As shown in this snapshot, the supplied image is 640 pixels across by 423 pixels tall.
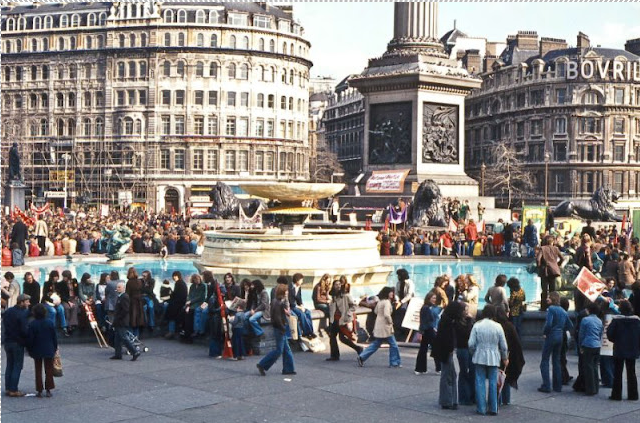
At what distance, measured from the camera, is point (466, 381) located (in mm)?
12859

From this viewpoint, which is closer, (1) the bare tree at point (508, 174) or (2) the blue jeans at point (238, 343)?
(2) the blue jeans at point (238, 343)

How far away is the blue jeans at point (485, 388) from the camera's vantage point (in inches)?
477

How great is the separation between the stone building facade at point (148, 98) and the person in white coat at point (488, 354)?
3143 inches

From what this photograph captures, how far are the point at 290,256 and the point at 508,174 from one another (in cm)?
7365

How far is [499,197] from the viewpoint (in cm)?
9975

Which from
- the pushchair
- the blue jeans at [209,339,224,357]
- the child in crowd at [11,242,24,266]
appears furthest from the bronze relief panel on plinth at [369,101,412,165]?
the blue jeans at [209,339,224,357]

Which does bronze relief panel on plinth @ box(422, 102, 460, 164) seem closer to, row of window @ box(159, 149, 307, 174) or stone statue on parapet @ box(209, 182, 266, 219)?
stone statue on parapet @ box(209, 182, 266, 219)

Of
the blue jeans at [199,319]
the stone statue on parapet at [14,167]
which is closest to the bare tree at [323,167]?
the stone statue on parapet at [14,167]

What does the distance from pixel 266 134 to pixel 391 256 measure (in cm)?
6343

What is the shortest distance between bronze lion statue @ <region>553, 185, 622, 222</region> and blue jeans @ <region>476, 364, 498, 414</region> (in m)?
41.4

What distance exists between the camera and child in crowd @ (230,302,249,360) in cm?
1588

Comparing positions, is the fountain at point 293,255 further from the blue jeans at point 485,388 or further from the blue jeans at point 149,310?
the blue jeans at point 485,388

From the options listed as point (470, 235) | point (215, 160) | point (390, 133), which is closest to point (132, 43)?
point (215, 160)

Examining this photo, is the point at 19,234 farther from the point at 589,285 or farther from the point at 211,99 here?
the point at 211,99
